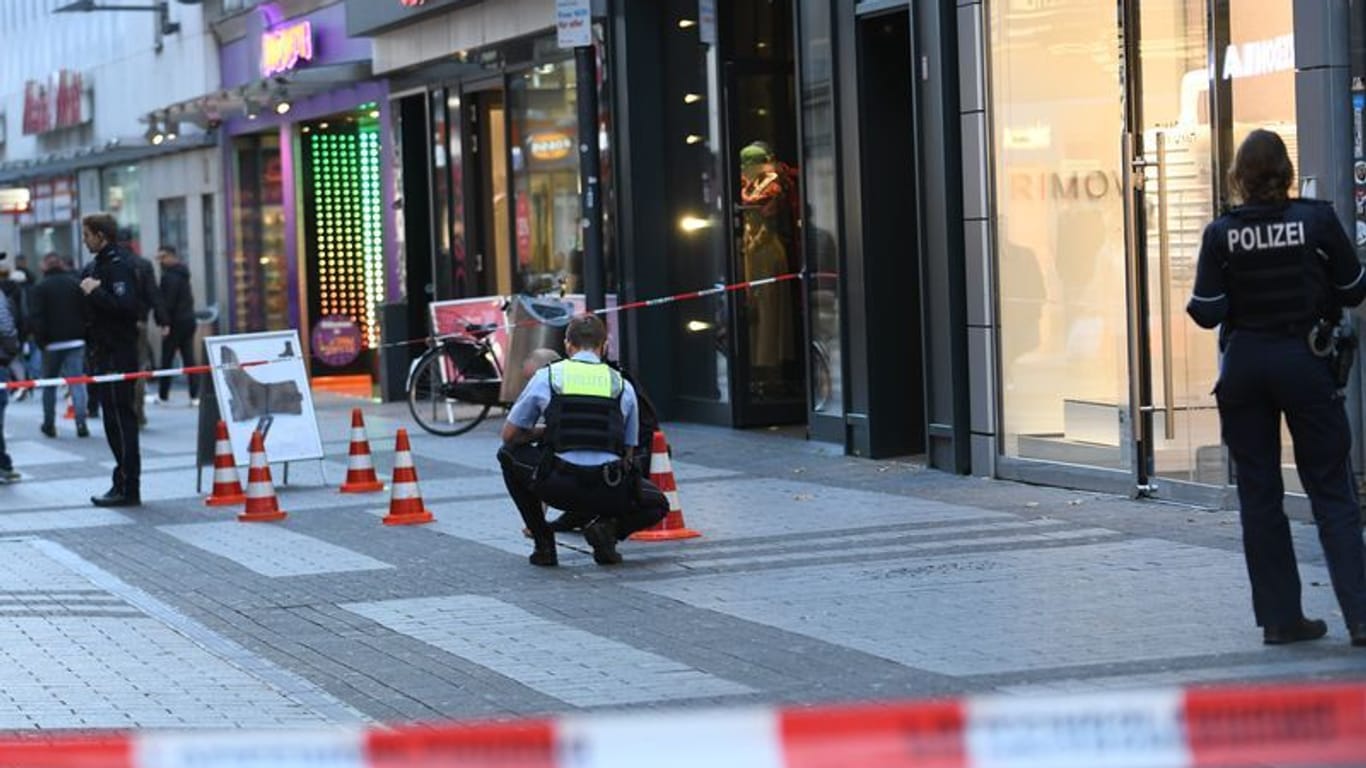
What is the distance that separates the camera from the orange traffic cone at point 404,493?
13828mm

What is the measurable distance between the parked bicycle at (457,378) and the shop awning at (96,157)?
42.8ft

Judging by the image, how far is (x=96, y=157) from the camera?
37.2 m

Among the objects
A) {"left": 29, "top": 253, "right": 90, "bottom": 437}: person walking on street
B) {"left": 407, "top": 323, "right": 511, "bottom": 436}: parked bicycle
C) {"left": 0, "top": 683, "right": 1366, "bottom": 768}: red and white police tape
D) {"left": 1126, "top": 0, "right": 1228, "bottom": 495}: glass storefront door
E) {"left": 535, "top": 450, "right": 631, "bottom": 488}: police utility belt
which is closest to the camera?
{"left": 0, "top": 683, "right": 1366, "bottom": 768}: red and white police tape

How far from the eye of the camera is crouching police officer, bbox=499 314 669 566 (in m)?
11.5

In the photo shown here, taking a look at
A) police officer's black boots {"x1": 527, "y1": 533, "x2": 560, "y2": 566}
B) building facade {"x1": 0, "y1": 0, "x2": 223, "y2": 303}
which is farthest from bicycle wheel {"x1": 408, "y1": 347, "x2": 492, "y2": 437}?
building facade {"x1": 0, "y1": 0, "x2": 223, "y2": 303}

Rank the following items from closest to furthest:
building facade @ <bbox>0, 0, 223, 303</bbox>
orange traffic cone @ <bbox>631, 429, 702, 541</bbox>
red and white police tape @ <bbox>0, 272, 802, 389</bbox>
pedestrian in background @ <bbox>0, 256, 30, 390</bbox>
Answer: orange traffic cone @ <bbox>631, 429, 702, 541</bbox>
red and white police tape @ <bbox>0, 272, 802, 389</bbox>
pedestrian in background @ <bbox>0, 256, 30, 390</bbox>
building facade @ <bbox>0, 0, 223, 303</bbox>

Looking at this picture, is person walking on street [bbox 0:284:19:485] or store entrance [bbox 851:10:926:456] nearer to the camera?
store entrance [bbox 851:10:926:456]

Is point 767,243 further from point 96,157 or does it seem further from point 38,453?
point 96,157

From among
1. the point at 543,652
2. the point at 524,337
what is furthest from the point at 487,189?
the point at 543,652

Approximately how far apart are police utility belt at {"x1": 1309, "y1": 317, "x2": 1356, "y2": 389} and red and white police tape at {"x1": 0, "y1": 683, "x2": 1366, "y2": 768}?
4.58 meters

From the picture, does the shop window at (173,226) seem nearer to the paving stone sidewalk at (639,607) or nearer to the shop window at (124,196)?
the shop window at (124,196)

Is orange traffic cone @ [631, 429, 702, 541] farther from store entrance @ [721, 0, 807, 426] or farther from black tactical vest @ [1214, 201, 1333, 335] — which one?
store entrance @ [721, 0, 807, 426]

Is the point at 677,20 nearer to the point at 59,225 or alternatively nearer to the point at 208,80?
the point at 208,80

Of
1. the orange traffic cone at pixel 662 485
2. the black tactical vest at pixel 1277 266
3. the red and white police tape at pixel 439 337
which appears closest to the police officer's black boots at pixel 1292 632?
the black tactical vest at pixel 1277 266
